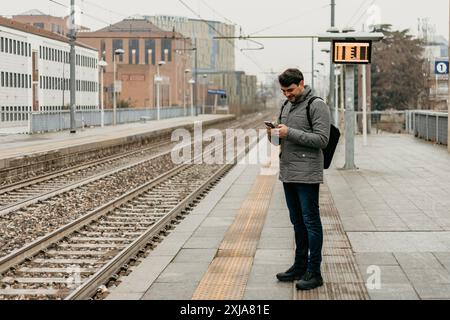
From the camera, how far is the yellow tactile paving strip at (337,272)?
240 inches

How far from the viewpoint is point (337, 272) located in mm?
6957

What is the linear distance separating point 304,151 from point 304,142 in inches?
6.0

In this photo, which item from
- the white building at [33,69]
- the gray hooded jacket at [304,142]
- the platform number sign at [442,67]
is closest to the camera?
the gray hooded jacket at [304,142]

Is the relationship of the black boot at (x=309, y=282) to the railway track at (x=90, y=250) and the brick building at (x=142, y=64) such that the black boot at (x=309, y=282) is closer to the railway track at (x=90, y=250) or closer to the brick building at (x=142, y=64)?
the railway track at (x=90, y=250)

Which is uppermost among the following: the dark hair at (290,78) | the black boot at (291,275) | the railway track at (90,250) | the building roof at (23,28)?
the building roof at (23,28)

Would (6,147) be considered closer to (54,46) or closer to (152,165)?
(152,165)

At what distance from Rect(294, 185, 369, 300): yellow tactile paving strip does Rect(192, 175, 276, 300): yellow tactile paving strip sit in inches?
22.2

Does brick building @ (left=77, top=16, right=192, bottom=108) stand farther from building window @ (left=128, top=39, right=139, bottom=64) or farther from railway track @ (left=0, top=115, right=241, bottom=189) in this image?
railway track @ (left=0, top=115, right=241, bottom=189)

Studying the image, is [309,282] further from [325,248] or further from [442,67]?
[442,67]

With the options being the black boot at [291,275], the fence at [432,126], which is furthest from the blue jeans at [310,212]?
the fence at [432,126]

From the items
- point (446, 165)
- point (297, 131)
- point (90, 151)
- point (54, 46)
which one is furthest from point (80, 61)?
point (297, 131)

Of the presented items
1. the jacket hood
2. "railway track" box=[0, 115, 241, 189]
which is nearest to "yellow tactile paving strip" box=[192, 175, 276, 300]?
the jacket hood

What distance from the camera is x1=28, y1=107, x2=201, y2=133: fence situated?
34.6m

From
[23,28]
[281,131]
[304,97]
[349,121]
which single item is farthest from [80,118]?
[281,131]
